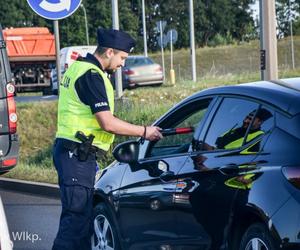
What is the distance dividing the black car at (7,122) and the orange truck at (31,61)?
19415 millimetres

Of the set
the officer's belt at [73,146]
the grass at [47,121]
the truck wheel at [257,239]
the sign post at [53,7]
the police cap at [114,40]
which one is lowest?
the grass at [47,121]

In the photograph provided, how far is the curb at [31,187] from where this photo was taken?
10.7 meters

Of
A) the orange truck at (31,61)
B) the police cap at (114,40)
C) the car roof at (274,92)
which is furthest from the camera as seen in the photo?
the orange truck at (31,61)

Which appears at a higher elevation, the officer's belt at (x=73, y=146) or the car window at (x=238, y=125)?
the car window at (x=238, y=125)

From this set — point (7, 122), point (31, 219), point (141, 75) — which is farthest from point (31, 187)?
point (141, 75)

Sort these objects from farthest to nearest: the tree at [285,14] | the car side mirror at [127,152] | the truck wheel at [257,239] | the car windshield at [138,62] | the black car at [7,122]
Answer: the tree at [285,14]
the car windshield at [138,62]
the black car at [7,122]
the car side mirror at [127,152]
the truck wheel at [257,239]

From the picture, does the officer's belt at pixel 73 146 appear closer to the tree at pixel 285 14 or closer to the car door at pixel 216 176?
the car door at pixel 216 176

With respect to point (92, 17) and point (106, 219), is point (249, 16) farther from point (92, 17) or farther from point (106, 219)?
point (106, 219)

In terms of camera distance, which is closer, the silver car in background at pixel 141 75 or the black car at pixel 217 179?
the black car at pixel 217 179

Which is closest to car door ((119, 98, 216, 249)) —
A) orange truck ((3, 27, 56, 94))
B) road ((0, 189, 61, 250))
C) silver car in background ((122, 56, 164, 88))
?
road ((0, 189, 61, 250))

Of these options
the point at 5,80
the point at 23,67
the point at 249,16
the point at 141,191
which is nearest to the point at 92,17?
the point at 249,16

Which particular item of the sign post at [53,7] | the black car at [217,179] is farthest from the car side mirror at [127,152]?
the sign post at [53,7]

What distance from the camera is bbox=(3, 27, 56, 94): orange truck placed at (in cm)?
3081

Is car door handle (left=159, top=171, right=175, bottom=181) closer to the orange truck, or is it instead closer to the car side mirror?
the car side mirror
